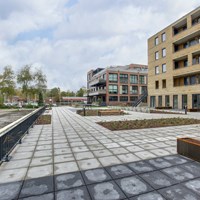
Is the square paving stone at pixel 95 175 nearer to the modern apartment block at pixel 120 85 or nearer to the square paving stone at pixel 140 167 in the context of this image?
the square paving stone at pixel 140 167

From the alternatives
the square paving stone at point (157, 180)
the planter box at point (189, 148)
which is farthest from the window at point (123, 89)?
the square paving stone at point (157, 180)

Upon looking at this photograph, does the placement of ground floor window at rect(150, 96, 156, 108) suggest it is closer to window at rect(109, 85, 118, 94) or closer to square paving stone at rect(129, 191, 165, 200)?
window at rect(109, 85, 118, 94)

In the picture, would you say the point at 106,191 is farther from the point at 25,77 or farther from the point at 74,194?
the point at 25,77

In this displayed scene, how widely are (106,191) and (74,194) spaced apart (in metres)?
0.59

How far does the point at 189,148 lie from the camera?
431 cm

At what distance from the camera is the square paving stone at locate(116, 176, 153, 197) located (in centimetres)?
272

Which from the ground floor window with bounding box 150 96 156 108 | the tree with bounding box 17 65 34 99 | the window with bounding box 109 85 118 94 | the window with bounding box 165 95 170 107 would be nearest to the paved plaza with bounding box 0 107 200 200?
the window with bounding box 165 95 170 107

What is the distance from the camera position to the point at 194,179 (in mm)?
3156

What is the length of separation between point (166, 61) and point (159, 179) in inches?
1129

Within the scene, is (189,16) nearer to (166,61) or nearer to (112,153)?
(166,61)

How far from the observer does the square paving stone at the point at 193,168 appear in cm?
341

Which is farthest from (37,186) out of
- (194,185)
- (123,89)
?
(123,89)

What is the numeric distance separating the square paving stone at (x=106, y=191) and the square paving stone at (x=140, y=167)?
0.86 meters

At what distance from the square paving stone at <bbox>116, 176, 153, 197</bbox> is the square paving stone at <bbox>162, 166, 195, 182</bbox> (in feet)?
2.51
